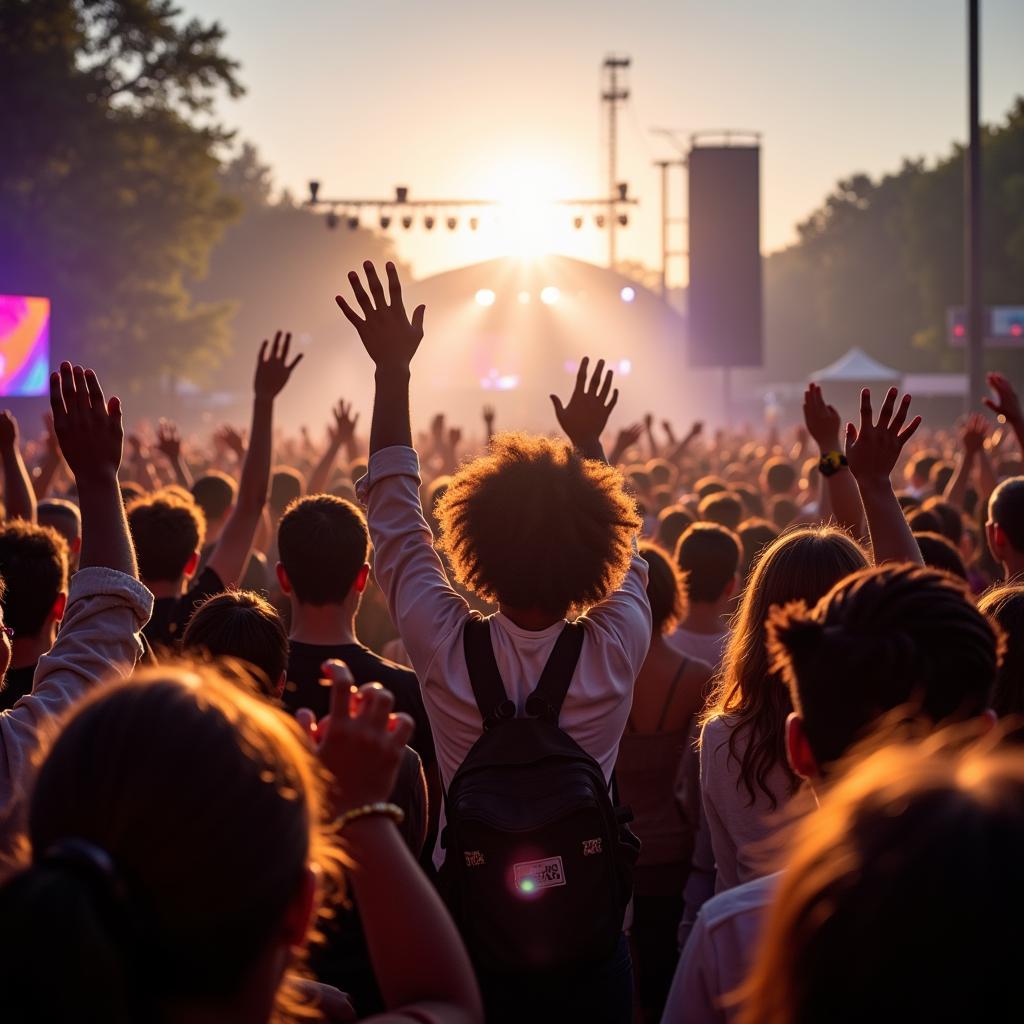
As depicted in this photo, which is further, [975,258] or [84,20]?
[84,20]

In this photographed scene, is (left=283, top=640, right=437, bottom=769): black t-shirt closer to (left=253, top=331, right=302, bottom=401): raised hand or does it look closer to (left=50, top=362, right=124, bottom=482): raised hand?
(left=50, top=362, right=124, bottom=482): raised hand

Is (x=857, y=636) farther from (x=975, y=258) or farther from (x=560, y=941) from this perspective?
(x=975, y=258)

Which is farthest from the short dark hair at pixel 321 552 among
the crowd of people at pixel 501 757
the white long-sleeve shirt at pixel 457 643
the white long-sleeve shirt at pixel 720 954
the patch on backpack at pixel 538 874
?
the white long-sleeve shirt at pixel 720 954

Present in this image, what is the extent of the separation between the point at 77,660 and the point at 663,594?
2.32 meters

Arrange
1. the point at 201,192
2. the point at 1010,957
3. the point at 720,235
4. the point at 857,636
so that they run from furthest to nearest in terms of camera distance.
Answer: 1. the point at 201,192
2. the point at 720,235
3. the point at 857,636
4. the point at 1010,957

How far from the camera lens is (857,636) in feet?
6.76

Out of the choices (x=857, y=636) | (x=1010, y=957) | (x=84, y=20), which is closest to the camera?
(x=1010, y=957)

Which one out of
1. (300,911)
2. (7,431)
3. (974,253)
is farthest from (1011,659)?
(974,253)

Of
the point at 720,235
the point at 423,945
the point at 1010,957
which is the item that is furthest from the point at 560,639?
the point at 720,235

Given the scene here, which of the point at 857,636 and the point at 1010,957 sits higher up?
the point at 857,636

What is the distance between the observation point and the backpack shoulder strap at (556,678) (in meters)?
2.70

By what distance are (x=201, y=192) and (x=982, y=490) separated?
3833cm

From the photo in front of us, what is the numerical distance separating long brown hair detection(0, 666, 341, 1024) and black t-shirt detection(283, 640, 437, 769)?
6.98 ft

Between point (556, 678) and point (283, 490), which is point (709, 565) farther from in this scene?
point (283, 490)
